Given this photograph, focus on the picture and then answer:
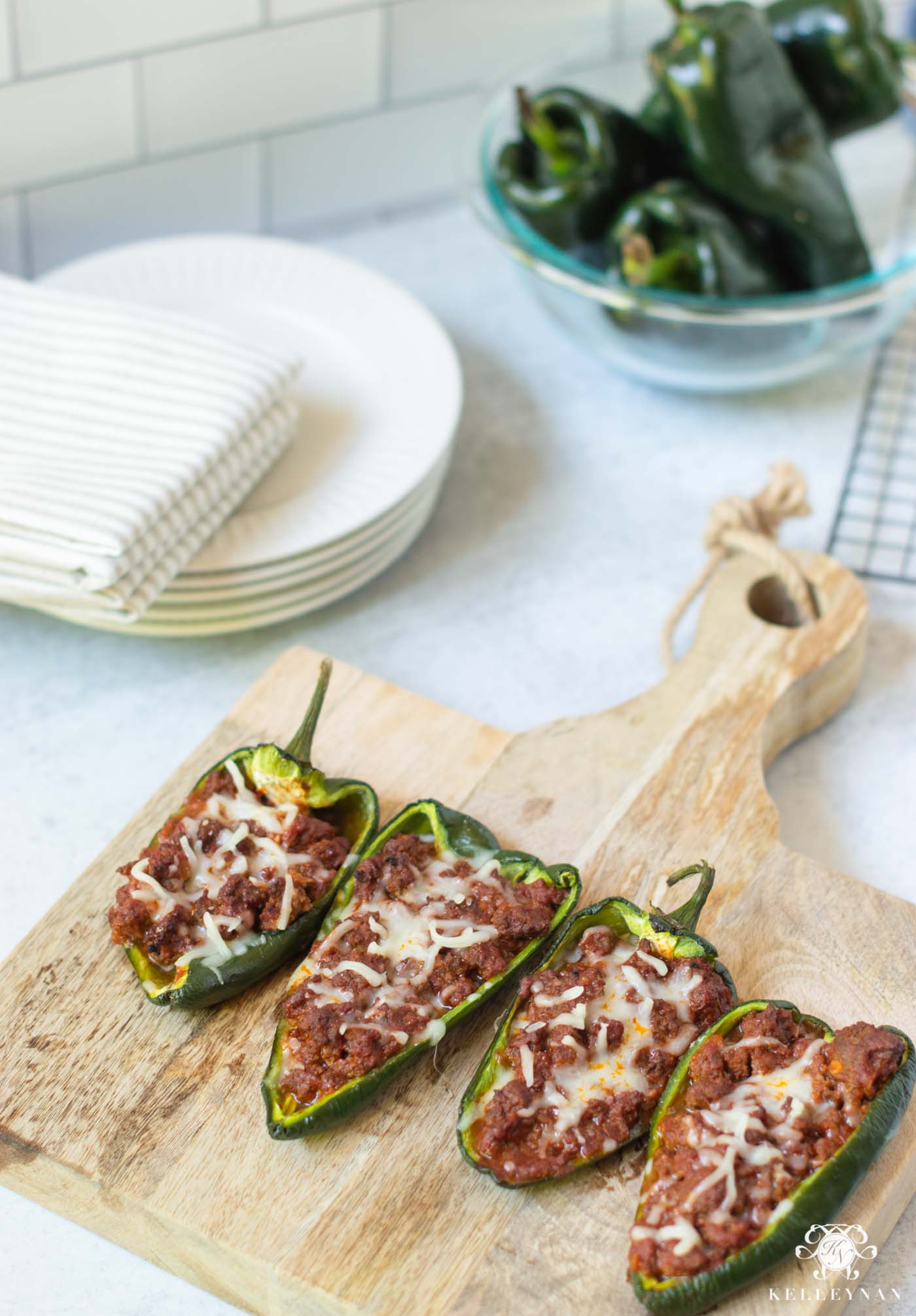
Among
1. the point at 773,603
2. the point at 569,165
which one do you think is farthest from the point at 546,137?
the point at 773,603

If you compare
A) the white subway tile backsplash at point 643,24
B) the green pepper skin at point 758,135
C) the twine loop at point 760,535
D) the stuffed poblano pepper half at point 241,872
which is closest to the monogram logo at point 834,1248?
the stuffed poblano pepper half at point 241,872

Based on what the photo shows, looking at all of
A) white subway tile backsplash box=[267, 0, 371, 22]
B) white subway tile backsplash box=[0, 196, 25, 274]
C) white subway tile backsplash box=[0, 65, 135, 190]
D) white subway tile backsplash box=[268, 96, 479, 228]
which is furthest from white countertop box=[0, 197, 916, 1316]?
white subway tile backsplash box=[0, 196, 25, 274]

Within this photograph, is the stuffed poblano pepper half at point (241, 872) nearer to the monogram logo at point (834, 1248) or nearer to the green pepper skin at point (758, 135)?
the monogram logo at point (834, 1248)

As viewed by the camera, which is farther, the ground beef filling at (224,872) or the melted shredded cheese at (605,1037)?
the ground beef filling at (224,872)

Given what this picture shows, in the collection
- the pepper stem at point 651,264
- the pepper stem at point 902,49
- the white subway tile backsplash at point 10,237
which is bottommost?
the white subway tile backsplash at point 10,237

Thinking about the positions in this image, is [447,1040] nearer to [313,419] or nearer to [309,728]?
[309,728]

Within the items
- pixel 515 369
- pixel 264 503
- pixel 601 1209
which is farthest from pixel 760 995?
pixel 515 369

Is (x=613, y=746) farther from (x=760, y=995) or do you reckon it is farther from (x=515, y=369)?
(x=515, y=369)
